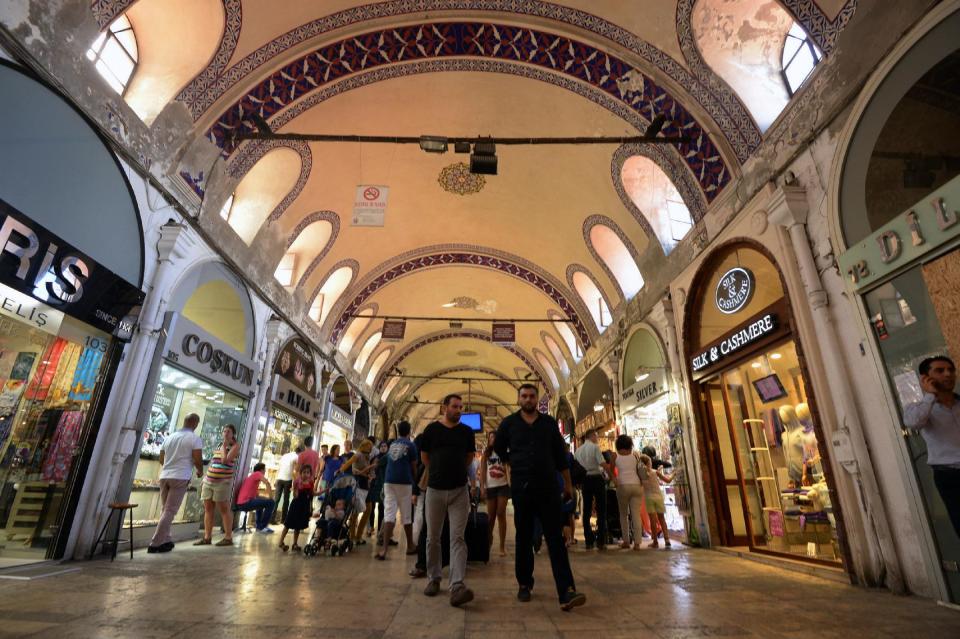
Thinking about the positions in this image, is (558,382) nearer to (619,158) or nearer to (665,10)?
(619,158)

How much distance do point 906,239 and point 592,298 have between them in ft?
27.5

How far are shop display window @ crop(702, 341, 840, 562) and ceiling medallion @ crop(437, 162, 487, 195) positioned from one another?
573 centimetres

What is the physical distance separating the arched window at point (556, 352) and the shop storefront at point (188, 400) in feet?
33.2

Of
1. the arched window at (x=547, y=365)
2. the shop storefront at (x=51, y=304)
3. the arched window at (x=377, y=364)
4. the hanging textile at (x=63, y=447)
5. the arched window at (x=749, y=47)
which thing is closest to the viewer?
the shop storefront at (x=51, y=304)

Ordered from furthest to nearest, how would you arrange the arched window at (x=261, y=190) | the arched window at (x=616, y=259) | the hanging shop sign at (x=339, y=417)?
the hanging shop sign at (x=339, y=417) → the arched window at (x=616, y=259) → the arched window at (x=261, y=190)

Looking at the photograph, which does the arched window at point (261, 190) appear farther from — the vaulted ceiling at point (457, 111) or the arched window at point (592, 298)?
the arched window at point (592, 298)

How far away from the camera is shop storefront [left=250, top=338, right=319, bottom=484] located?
8.62m

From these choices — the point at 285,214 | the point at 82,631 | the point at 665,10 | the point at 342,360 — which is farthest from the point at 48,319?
the point at 342,360

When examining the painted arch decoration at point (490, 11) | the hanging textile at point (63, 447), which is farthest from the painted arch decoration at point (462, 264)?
the hanging textile at point (63, 447)

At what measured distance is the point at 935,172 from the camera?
11.0 ft

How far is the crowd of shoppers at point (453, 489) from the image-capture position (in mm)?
2943

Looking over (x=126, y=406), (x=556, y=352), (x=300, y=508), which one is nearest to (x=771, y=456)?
(x=300, y=508)

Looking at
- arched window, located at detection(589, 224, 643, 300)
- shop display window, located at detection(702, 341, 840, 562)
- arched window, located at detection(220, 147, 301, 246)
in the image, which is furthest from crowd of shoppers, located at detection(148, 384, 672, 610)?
arched window, located at detection(589, 224, 643, 300)

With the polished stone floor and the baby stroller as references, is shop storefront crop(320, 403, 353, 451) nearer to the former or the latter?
the baby stroller
